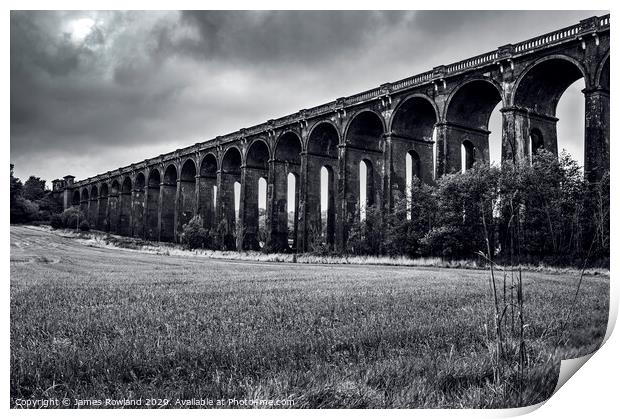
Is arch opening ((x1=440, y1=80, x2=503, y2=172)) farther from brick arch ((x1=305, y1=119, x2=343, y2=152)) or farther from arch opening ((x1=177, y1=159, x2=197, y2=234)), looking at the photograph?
arch opening ((x1=177, y1=159, x2=197, y2=234))

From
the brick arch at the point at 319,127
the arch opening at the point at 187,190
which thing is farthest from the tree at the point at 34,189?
the arch opening at the point at 187,190

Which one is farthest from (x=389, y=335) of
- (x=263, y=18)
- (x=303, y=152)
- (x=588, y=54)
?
(x=303, y=152)

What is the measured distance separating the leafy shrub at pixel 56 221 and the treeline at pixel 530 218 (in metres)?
5.01

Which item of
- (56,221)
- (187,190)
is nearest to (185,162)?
(187,190)

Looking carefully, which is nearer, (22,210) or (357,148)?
(22,210)

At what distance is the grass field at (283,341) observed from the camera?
3195 millimetres

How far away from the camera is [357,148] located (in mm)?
27406

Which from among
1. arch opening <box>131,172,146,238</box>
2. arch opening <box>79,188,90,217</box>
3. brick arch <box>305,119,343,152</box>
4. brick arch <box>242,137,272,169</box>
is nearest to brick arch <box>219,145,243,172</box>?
brick arch <box>242,137,272,169</box>

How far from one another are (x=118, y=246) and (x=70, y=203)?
6.87m

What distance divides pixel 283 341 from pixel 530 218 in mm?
3387

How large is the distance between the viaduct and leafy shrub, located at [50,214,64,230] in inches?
10.0

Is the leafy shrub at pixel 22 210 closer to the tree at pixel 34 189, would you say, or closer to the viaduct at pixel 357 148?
the tree at pixel 34 189

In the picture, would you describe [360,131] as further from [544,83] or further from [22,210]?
[22,210]

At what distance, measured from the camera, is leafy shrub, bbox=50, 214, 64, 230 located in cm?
611
